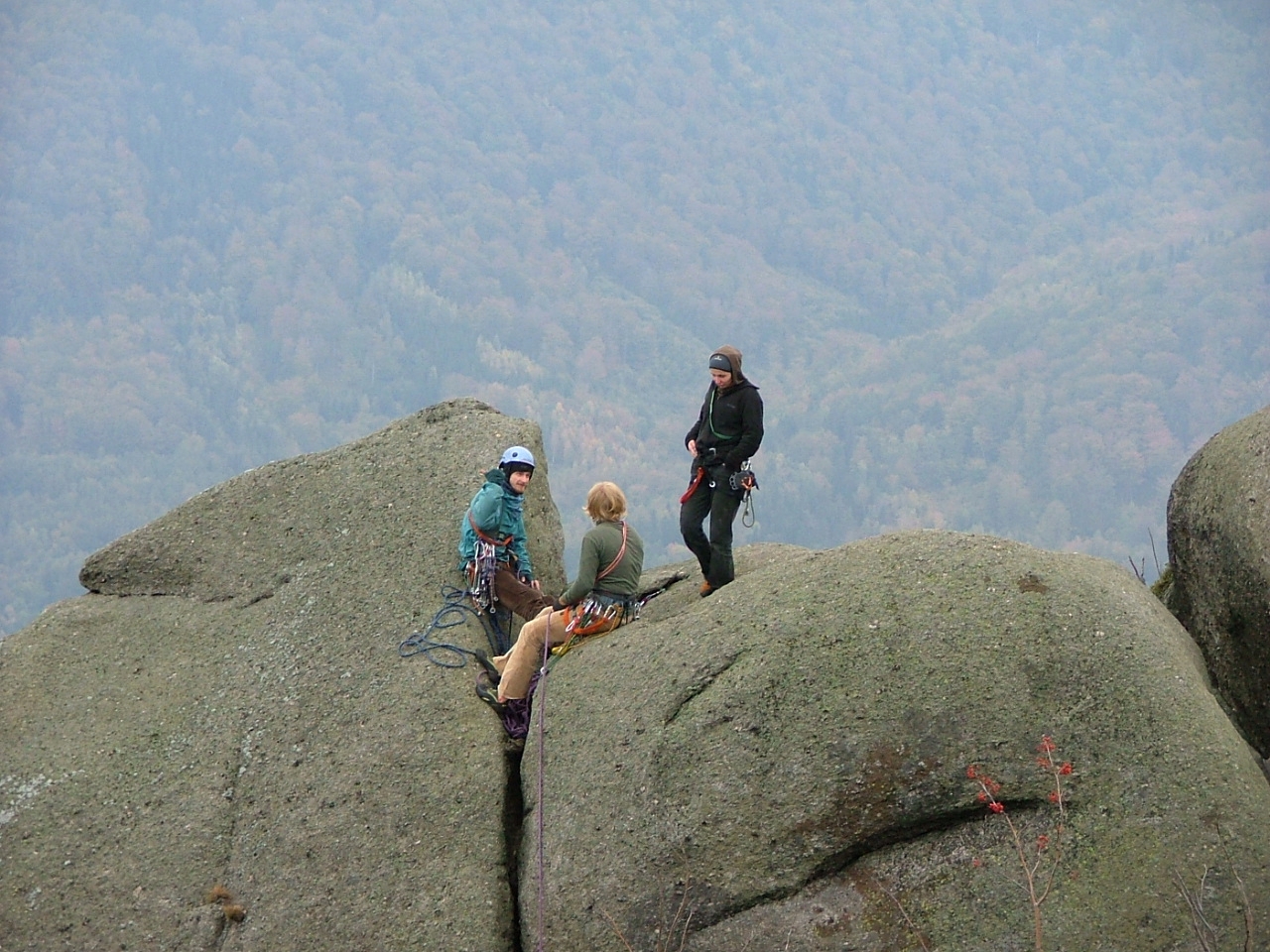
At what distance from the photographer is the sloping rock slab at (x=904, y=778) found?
9.76 metres

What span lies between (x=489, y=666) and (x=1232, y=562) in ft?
21.7

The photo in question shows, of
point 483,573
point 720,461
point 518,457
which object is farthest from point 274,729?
point 720,461

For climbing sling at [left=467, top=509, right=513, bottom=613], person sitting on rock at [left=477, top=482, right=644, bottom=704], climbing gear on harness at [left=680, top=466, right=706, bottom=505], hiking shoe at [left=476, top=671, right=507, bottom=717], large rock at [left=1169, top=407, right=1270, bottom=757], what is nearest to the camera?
large rock at [left=1169, top=407, right=1270, bottom=757]

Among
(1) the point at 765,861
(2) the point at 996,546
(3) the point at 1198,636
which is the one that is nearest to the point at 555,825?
Answer: (1) the point at 765,861

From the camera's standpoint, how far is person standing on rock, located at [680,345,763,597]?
13.5 m

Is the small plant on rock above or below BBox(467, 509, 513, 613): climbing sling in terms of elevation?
below

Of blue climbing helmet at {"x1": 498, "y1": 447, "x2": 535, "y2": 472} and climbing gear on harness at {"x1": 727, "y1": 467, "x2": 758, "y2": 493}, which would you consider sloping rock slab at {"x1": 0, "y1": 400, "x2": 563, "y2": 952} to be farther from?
climbing gear on harness at {"x1": 727, "y1": 467, "x2": 758, "y2": 493}

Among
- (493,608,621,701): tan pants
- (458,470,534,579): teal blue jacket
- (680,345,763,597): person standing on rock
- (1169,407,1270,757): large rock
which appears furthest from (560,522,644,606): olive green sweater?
(1169,407,1270,757): large rock

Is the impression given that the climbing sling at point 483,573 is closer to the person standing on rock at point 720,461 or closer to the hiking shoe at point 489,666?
the hiking shoe at point 489,666

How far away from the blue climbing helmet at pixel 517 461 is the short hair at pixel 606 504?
3.52 ft

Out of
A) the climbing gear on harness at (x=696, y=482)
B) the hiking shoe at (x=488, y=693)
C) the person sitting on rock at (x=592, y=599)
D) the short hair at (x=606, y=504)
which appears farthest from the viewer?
the climbing gear on harness at (x=696, y=482)

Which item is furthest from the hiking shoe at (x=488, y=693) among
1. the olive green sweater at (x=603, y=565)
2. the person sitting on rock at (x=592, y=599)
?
the olive green sweater at (x=603, y=565)

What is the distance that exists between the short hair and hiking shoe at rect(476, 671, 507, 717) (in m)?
1.80

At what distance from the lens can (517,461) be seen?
13742 mm
